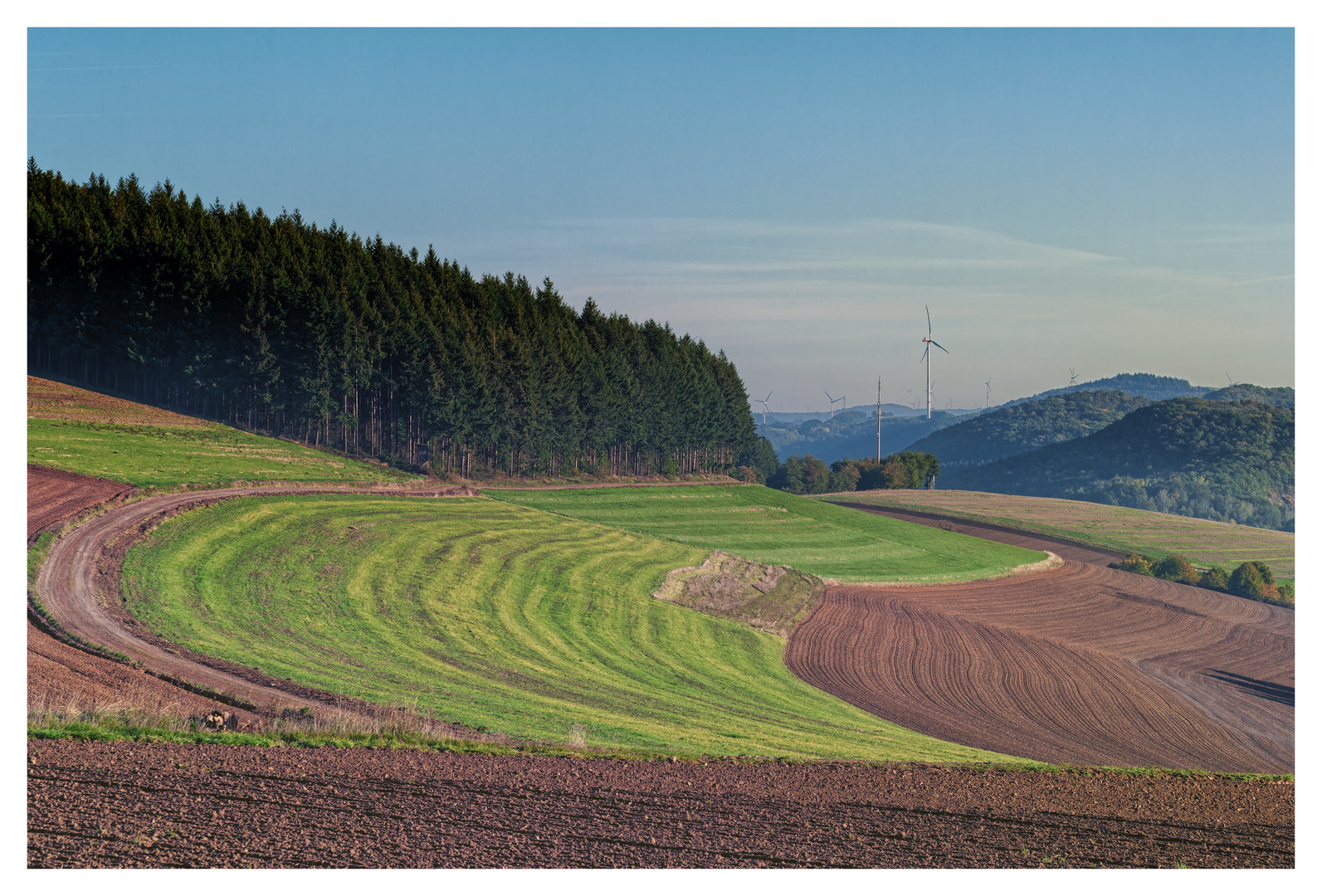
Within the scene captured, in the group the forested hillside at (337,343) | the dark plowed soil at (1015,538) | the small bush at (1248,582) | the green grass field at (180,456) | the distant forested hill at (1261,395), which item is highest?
the distant forested hill at (1261,395)

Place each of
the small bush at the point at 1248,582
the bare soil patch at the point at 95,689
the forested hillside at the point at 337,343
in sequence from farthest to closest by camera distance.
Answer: the small bush at the point at 1248,582, the forested hillside at the point at 337,343, the bare soil patch at the point at 95,689

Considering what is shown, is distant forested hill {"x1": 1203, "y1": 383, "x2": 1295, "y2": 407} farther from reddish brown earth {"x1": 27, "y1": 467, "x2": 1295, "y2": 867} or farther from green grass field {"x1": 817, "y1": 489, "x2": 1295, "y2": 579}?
reddish brown earth {"x1": 27, "y1": 467, "x2": 1295, "y2": 867}

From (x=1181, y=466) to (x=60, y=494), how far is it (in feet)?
445

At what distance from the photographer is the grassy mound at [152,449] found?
34375mm

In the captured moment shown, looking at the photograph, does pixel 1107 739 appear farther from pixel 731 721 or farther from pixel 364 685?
pixel 364 685

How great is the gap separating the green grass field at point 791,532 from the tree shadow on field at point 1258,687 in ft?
56.0

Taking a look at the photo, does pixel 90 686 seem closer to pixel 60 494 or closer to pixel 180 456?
pixel 60 494

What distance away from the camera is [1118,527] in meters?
84.2

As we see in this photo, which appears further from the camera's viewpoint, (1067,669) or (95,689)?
(1067,669)

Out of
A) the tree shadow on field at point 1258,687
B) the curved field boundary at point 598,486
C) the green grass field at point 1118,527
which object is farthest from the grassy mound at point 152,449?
the green grass field at point 1118,527

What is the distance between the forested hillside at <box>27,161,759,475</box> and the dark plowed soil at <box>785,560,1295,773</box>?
34304 mm

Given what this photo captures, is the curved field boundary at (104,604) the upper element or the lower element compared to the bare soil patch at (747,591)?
upper

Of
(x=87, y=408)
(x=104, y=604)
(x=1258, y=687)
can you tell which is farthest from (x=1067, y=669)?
(x=87, y=408)

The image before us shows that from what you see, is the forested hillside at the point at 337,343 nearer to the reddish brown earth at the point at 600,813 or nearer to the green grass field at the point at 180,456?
the green grass field at the point at 180,456
